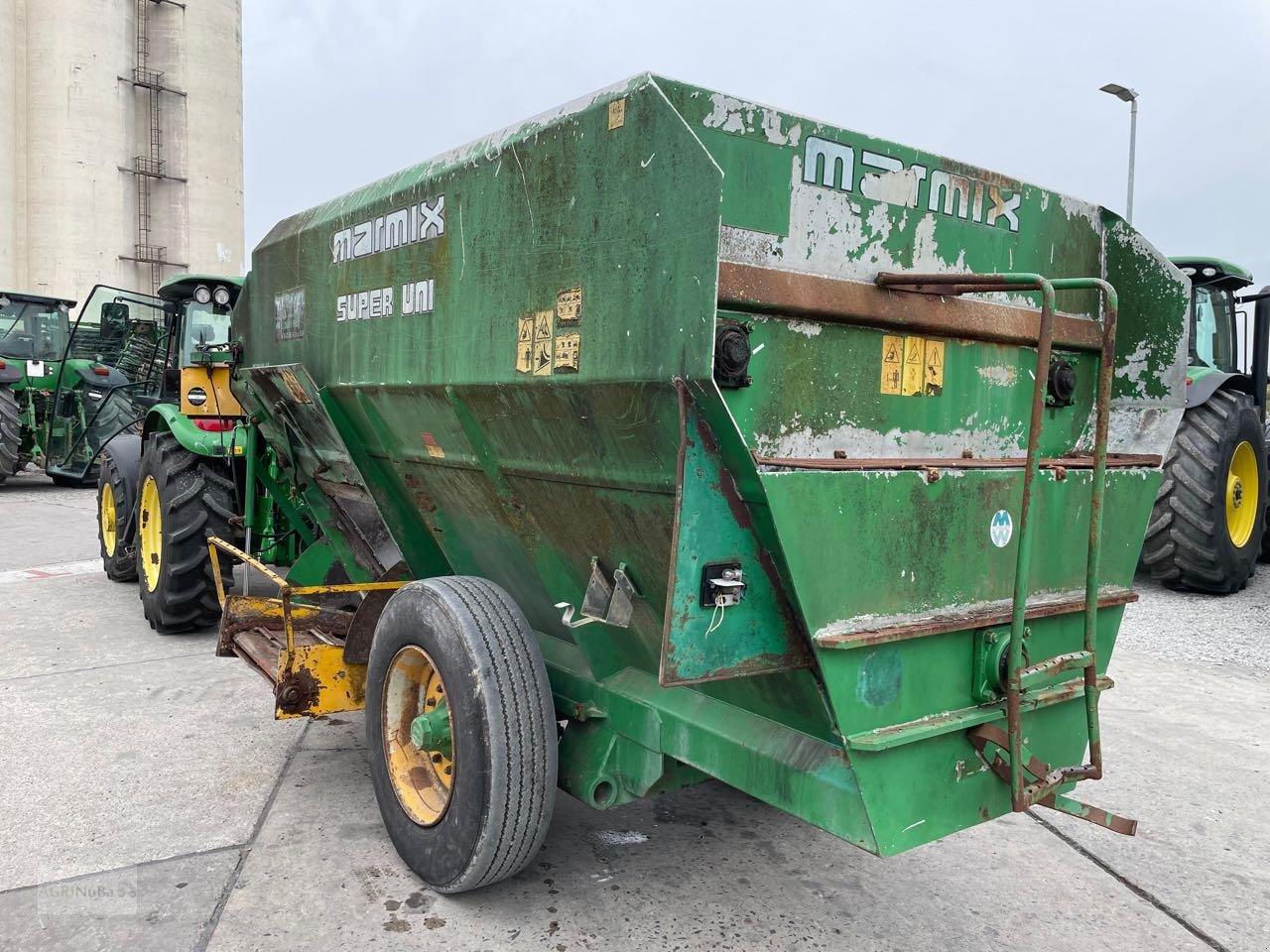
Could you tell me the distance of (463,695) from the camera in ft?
8.94

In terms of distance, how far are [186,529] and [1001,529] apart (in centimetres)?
449

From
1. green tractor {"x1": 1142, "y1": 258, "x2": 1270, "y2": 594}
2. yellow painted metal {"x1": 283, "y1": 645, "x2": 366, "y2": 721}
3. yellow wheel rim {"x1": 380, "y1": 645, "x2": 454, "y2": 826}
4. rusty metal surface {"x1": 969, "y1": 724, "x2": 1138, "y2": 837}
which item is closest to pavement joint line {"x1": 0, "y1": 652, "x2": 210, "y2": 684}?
yellow painted metal {"x1": 283, "y1": 645, "x2": 366, "y2": 721}

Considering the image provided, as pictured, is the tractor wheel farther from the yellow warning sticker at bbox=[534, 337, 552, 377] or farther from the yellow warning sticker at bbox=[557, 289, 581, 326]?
the yellow warning sticker at bbox=[557, 289, 581, 326]

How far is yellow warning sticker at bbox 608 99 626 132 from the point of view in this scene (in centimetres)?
Result: 228

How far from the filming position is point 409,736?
3160 mm

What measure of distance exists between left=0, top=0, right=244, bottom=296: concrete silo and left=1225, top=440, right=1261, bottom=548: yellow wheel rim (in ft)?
92.0

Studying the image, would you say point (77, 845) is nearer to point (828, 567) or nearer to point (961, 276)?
point (828, 567)

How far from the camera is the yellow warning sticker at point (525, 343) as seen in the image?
2.59 m

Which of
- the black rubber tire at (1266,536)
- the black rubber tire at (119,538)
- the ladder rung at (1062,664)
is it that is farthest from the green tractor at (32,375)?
the black rubber tire at (1266,536)

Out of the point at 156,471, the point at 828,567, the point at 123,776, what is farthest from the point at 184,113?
the point at 828,567

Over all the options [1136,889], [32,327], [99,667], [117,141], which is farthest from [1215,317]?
[117,141]

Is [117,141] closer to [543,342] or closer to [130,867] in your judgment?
[130,867]

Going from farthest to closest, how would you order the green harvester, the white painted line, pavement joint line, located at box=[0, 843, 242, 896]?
1. the green harvester
2. the white painted line
3. pavement joint line, located at box=[0, 843, 242, 896]

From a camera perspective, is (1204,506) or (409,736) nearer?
(409,736)
